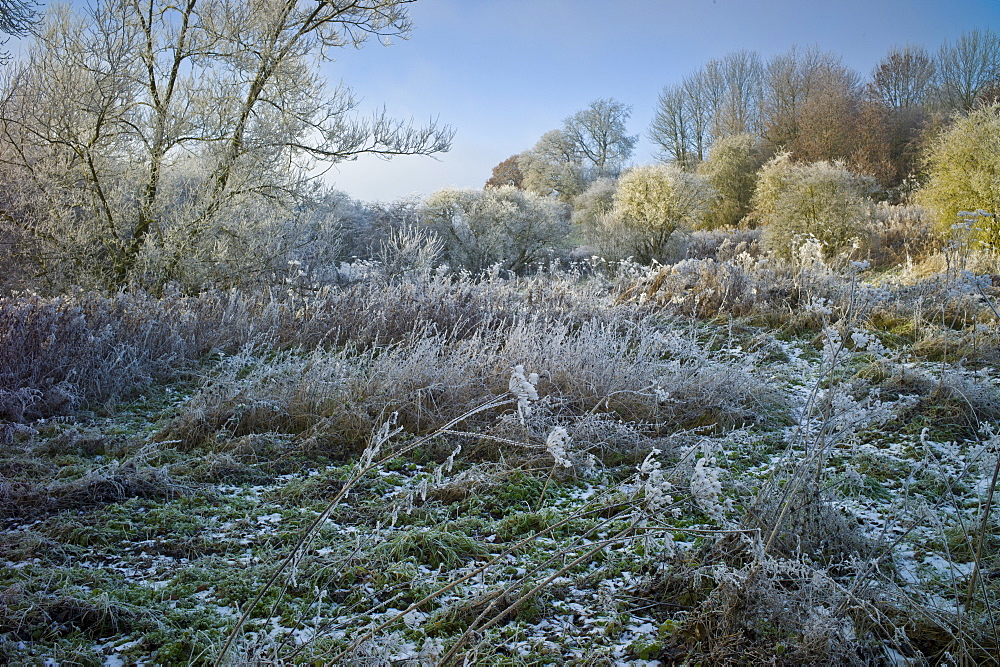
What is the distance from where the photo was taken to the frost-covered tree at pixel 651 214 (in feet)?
52.9

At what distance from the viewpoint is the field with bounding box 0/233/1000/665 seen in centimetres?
142

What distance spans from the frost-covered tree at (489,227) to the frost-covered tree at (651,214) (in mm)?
2034

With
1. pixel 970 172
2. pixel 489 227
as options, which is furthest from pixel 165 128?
pixel 970 172

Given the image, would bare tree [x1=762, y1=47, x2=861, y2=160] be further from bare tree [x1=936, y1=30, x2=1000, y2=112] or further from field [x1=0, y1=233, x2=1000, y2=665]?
field [x1=0, y1=233, x2=1000, y2=665]

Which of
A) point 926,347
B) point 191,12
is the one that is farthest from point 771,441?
point 191,12

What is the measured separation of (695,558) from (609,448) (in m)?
1.24

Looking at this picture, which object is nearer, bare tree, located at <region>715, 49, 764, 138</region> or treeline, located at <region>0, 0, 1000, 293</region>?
treeline, located at <region>0, 0, 1000, 293</region>

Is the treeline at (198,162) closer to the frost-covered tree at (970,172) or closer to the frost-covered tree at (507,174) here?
the frost-covered tree at (970,172)

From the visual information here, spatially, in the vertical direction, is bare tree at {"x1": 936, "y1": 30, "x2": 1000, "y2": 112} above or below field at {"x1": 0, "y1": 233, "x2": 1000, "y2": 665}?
above

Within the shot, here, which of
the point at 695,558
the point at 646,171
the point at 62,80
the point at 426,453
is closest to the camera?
the point at 695,558

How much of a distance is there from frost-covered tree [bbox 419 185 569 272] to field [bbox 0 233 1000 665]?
11914mm

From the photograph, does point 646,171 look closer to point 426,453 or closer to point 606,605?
point 426,453

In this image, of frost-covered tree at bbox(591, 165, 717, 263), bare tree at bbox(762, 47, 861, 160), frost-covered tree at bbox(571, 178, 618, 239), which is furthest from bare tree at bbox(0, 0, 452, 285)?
bare tree at bbox(762, 47, 861, 160)

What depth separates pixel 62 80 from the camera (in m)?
6.22
